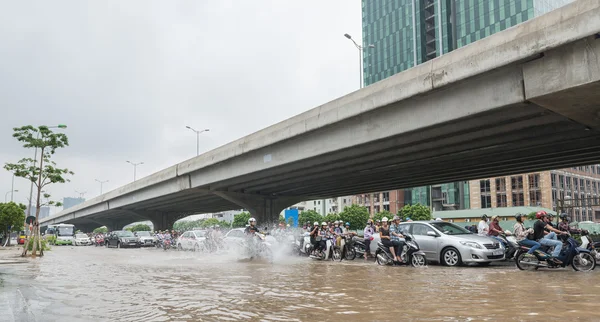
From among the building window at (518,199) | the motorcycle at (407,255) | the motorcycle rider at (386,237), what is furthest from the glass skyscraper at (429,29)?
the motorcycle rider at (386,237)

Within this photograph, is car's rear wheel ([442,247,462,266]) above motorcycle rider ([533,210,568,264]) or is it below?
below

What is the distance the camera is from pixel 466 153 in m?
21.3

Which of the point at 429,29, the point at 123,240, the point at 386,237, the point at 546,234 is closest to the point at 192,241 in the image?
the point at 123,240

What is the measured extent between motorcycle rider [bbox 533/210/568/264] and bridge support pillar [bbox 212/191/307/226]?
86.9 ft

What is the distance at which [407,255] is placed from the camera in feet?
51.8

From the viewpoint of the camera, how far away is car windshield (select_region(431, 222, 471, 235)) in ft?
51.5

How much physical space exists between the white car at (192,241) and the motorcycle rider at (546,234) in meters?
21.0

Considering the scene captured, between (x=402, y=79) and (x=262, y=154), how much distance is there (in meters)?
11.4

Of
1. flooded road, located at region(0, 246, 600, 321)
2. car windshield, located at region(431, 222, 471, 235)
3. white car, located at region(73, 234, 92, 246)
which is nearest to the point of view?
flooded road, located at region(0, 246, 600, 321)

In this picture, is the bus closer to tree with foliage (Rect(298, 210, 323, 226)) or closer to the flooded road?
the flooded road

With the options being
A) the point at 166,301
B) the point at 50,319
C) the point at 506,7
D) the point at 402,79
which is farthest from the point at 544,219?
the point at 506,7

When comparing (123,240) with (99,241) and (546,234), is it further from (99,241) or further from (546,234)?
(546,234)

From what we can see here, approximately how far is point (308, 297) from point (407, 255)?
796cm

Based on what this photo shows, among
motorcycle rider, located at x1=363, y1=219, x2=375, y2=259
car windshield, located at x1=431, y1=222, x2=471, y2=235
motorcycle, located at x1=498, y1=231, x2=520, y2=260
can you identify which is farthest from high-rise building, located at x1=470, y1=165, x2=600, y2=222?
car windshield, located at x1=431, y1=222, x2=471, y2=235
